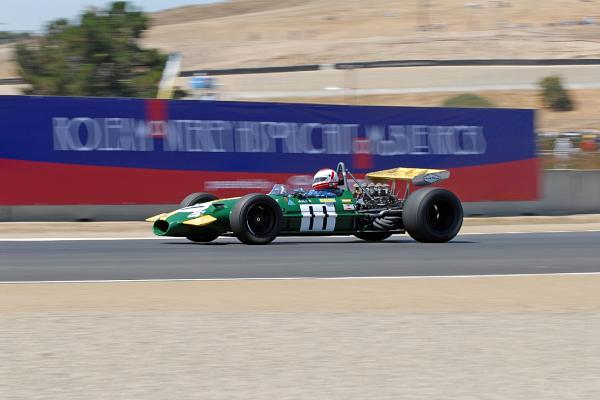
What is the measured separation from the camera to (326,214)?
55.7ft

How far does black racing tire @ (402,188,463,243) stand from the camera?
1725 cm

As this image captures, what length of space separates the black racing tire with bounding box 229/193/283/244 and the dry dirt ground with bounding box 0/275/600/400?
458 cm

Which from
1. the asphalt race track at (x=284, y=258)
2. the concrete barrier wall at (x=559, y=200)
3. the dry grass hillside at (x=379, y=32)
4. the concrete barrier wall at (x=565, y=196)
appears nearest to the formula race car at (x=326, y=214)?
the asphalt race track at (x=284, y=258)

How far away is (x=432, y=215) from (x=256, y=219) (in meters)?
2.97

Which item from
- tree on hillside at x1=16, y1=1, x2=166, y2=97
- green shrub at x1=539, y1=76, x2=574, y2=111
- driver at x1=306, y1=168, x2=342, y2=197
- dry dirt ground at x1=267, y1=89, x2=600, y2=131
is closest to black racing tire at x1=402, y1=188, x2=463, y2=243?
driver at x1=306, y1=168, x2=342, y2=197

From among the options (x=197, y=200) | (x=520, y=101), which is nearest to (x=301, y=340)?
(x=197, y=200)

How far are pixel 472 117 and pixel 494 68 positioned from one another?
45.7 meters

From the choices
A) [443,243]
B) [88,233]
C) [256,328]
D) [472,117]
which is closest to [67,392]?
[256,328]

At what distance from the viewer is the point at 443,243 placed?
17750 mm

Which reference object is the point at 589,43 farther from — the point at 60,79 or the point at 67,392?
the point at 67,392

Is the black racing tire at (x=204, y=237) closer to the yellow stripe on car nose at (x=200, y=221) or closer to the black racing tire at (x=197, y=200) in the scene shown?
the yellow stripe on car nose at (x=200, y=221)

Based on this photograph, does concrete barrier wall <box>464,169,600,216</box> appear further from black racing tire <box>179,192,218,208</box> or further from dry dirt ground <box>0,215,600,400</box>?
dry dirt ground <box>0,215,600,400</box>

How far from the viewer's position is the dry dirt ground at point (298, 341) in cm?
672

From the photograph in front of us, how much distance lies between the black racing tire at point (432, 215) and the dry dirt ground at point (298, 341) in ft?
18.6
